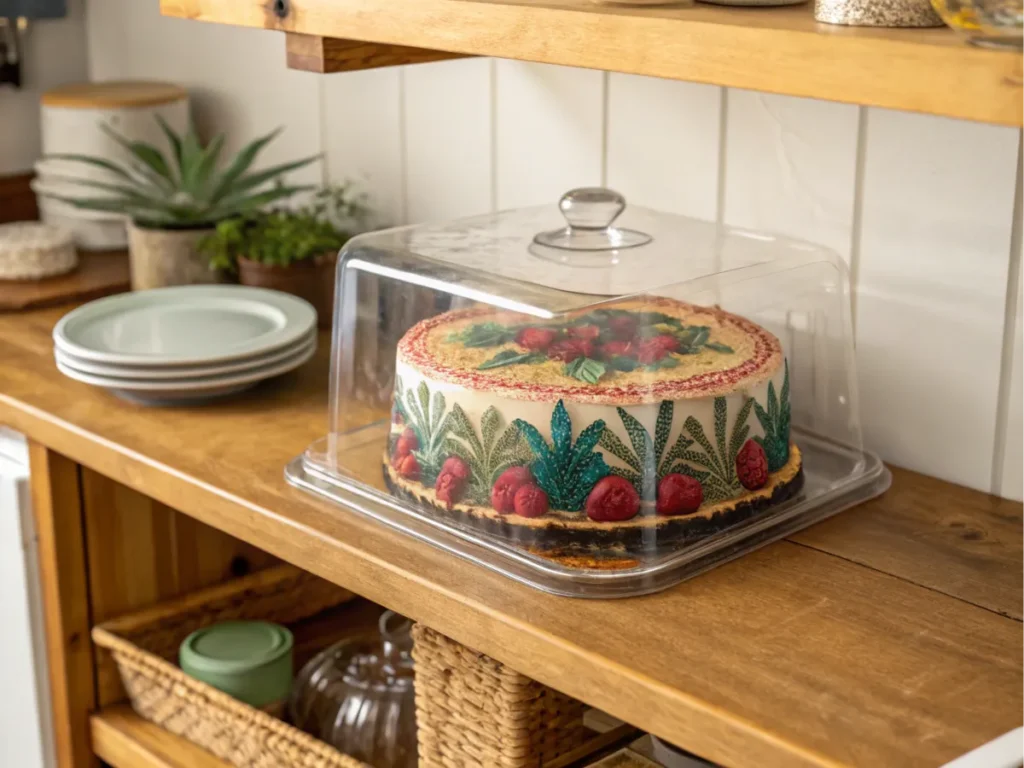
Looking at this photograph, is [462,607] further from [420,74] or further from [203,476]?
[420,74]

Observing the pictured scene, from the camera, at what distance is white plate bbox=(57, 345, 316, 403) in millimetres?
1443

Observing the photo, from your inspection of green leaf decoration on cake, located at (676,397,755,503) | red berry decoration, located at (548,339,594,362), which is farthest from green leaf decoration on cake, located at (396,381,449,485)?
green leaf decoration on cake, located at (676,397,755,503)

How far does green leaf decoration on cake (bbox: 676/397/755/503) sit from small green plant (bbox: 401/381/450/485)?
204mm

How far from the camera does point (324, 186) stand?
A: 1931 mm

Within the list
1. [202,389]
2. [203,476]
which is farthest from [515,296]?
[202,389]

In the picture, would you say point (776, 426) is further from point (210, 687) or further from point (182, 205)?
point (182, 205)

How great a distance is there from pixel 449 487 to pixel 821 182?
512mm

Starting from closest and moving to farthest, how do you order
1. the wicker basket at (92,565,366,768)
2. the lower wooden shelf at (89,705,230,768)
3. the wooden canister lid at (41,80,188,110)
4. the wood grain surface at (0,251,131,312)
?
the wicker basket at (92,565,366,768), the lower wooden shelf at (89,705,230,768), the wood grain surface at (0,251,131,312), the wooden canister lid at (41,80,188,110)

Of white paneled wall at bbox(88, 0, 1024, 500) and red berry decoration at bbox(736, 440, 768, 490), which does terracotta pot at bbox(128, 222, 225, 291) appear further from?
red berry decoration at bbox(736, 440, 768, 490)

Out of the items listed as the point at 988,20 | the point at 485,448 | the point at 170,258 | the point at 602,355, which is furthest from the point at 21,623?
the point at 988,20

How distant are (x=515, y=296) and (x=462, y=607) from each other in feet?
0.88

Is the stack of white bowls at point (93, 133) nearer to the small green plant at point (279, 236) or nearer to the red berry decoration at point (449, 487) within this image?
the small green plant at point (279, 236)

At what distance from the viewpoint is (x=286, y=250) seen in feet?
5.58

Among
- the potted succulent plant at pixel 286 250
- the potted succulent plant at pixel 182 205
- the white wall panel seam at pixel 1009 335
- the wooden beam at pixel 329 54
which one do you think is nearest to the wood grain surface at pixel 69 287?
the potted succulent plant at pixel 182 205
